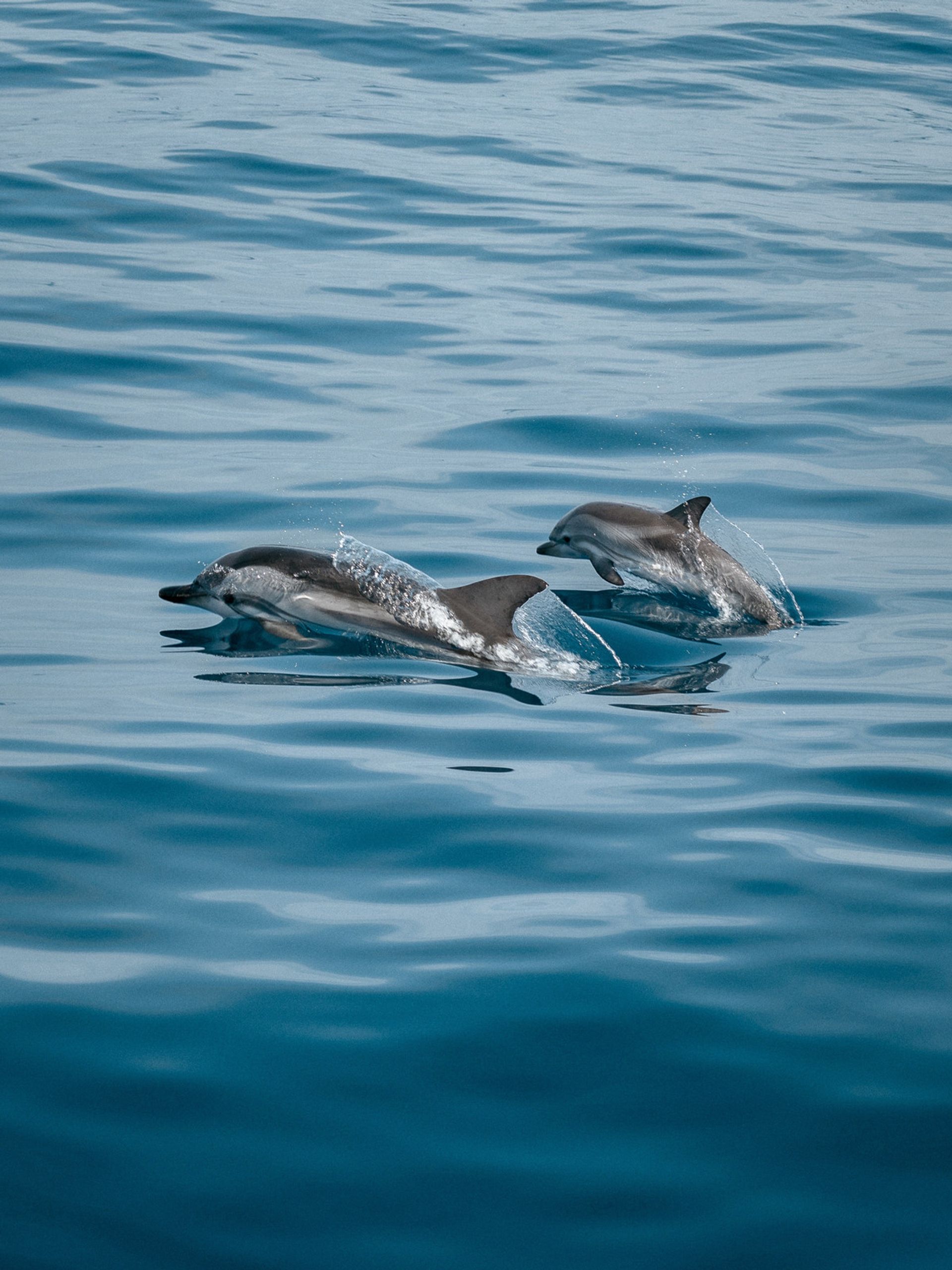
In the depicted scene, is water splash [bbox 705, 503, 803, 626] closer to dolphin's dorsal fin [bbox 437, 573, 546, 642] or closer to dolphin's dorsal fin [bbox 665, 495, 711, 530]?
dolphin's dorsal fin [bbox 665, 495, 711, 530]

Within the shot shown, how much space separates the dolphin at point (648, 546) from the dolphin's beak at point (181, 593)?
7.51ft

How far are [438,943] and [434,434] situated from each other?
7.85m

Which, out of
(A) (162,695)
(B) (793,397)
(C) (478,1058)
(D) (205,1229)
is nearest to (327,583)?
(A) (162,695)

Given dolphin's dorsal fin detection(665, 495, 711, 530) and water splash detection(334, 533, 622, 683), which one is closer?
water splash detection(334, 533, 622, 683)

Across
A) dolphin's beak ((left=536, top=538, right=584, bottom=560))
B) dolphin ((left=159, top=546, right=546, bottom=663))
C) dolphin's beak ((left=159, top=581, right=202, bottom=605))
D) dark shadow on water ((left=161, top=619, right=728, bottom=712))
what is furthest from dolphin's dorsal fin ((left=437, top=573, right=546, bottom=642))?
dolphin's beak ((left=536, top=538, right=584, bottom=560))

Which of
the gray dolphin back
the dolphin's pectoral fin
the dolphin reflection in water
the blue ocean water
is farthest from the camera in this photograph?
the dolphin's pectoral fin

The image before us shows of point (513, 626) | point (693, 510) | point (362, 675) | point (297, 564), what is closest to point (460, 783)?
point (362, 675)

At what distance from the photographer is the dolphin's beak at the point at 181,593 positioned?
301 inches

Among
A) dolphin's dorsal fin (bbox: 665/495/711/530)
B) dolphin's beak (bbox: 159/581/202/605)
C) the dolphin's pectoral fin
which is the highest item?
dolphin's dorsal fin (bbox: 665/495/711/530)

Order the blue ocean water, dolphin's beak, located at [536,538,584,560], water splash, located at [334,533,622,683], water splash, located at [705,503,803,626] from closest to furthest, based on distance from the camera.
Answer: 1. the blue ocean water
2. water splash, located at [334,533,622,683]
3. water splash, located at [705,503,803,626]
4. dolphin's beak, located at [536,538,584,560]

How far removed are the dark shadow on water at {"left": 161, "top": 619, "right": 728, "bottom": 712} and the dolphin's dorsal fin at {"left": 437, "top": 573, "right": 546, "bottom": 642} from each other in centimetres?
28

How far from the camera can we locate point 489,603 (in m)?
7.39

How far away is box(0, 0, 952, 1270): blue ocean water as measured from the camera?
321 centimetres

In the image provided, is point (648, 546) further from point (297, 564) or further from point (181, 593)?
point (181, 593)
